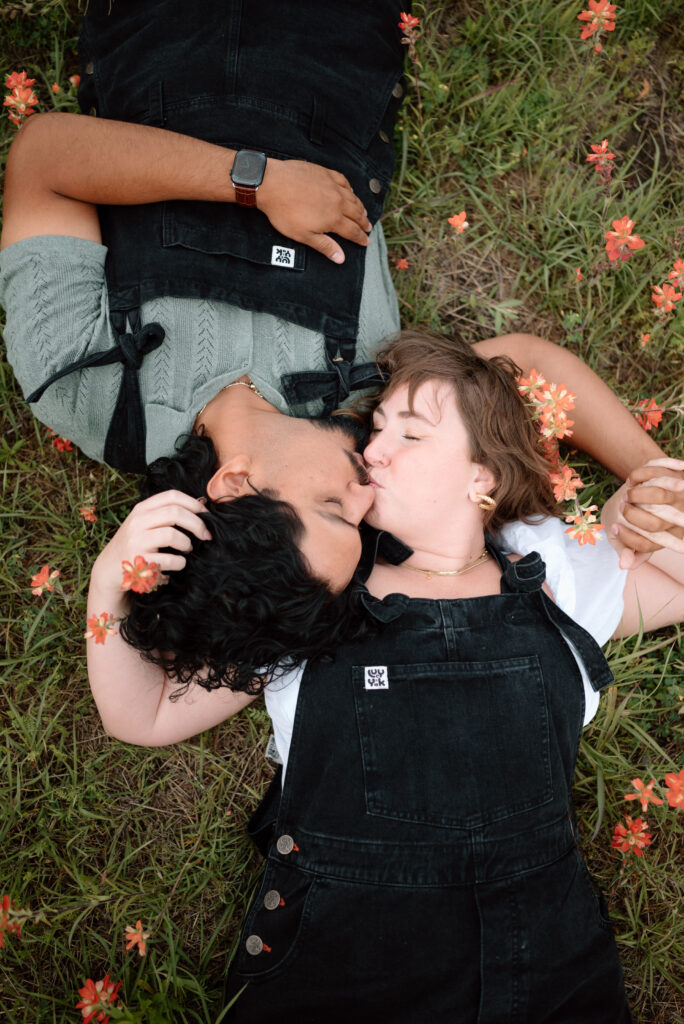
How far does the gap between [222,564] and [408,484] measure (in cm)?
76

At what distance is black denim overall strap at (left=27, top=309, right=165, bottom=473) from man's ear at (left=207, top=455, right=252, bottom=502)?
526 mm

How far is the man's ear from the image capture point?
227 centimetres

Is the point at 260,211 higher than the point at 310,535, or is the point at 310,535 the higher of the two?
the point at 260,211

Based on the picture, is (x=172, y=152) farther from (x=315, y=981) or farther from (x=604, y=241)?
(x=315, y=981)

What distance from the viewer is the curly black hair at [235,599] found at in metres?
2.21

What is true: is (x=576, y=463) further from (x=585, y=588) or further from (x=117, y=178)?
(x=117, y=178)

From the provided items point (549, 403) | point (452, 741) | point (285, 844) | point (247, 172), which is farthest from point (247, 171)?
point (285, 844)

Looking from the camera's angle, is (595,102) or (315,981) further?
(595,102)

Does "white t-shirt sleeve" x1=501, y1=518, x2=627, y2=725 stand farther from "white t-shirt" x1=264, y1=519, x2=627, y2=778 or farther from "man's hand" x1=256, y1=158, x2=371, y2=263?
"man's hand" x1=256, y1=158, x2=371, y2=263

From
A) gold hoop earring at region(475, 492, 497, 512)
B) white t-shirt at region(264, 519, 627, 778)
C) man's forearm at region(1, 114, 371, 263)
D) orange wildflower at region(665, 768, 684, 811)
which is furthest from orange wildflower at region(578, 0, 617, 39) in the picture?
orange wildflower at region(665, 768, 684, 811)

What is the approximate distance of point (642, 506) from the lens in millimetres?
2572

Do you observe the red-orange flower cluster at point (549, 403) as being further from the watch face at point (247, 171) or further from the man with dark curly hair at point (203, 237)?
the watch face at point (247, 171)

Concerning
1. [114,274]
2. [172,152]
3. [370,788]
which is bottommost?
[370,788]

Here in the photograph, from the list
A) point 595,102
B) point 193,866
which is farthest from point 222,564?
point 595,102
